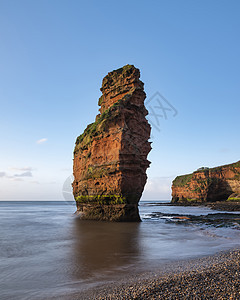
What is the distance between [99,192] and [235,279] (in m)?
17.7

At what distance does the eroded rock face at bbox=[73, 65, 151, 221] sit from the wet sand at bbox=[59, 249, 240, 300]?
14283 mm

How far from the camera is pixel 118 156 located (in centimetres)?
2036

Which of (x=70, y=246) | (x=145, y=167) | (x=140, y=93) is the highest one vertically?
(x=140, y=93)

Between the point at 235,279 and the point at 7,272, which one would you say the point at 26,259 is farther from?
the point at 235,279

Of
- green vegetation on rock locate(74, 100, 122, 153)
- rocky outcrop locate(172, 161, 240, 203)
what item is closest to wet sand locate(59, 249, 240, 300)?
green vegetation on rock locate(74, 100, 122, 153)

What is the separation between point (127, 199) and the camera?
2030 centimetres

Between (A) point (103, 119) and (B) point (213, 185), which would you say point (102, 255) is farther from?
(B) point (213, 185)

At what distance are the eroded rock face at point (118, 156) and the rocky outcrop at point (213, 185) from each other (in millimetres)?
60627

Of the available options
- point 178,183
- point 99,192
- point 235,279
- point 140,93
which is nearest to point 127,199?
point 99,192

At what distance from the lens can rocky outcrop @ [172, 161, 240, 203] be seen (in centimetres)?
7306

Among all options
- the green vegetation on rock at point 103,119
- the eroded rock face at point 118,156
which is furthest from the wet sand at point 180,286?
the green vegetation on rock at point 103,119

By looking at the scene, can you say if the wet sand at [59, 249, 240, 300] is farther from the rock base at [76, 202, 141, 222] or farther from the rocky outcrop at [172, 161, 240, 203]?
the rocky outcrop at [172, 161, 240, 203]

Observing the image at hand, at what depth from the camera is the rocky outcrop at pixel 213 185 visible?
73.1 metres

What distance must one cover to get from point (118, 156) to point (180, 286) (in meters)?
15.9
